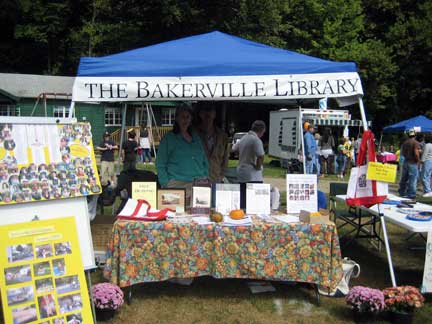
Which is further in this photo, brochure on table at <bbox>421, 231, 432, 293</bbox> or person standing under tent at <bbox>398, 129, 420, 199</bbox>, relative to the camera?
person standing under tent at <bbox>398, 129, 420, 199</bbox>

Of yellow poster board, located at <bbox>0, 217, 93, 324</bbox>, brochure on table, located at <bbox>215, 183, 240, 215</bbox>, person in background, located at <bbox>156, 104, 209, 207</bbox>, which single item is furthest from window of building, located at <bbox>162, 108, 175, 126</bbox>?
yellow poster board, located at <bbox>0, 217, 93, 324</bbox>

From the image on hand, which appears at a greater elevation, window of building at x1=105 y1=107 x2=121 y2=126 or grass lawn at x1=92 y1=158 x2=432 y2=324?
window of building at x1=105 y1=107 x2=121 y2=126

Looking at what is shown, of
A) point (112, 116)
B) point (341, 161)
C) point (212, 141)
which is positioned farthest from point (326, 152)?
point (112, 116)

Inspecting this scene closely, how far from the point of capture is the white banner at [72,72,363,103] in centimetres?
395

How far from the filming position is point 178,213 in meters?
4.02

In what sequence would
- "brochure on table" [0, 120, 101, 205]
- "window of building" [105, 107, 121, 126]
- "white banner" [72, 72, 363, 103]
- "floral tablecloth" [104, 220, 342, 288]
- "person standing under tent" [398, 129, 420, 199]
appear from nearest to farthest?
"brochure on table" [0, 120, 101, 205]
"floral tablecloth" [104, 220, 342, 288]
"white banner" [72, 72, 363, 103]
"person standing under tent" [398, 129, 420, 199]
"window of building" [105, 107, 121, 126]

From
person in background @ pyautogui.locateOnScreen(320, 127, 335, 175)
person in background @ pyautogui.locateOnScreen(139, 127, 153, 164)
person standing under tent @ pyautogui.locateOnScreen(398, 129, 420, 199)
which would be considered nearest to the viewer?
person standing under tent @ pyautogui.locateOnScreen(398, 129, 420, 199)

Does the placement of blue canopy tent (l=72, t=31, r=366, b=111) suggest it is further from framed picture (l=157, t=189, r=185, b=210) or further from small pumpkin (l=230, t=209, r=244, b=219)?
small pumpkin (l=230, t=209, r=244, b=219)

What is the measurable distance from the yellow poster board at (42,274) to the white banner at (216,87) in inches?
58.0

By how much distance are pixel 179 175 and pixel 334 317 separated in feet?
6.39

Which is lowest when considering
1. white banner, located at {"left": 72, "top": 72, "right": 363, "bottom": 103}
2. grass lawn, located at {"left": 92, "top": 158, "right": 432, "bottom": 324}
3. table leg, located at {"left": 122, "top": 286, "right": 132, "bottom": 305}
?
grass lawn, located at {"left": 92, "top": 158, "right": 432, "bottom": 324}

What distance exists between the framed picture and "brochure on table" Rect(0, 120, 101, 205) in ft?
3.37

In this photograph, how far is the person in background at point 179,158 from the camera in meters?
4.43

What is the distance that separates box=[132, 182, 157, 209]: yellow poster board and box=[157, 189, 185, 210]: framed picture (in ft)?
0.18
